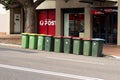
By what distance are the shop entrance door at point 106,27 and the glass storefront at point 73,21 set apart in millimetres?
1678

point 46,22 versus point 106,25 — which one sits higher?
point 46,22

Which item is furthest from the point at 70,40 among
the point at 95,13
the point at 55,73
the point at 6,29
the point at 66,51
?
the point at 6,29

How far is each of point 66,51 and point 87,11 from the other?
935 cm

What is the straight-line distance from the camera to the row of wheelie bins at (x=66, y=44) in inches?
858

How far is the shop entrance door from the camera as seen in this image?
30.5 meters

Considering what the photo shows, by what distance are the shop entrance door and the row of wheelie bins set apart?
316 inches

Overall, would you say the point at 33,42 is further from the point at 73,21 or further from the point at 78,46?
the point at 73,21

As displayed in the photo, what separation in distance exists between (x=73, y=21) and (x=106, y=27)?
3862mm

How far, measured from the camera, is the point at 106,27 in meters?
31.0

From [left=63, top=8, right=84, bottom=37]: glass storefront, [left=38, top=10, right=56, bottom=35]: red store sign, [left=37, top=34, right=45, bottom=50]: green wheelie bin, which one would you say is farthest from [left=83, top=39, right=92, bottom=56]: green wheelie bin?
[left=38, top=10, right=56, bottom=35]: red store sign

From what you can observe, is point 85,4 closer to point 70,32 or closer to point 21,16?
point 70,32

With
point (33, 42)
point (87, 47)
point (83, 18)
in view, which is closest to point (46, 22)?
point (83, 18)

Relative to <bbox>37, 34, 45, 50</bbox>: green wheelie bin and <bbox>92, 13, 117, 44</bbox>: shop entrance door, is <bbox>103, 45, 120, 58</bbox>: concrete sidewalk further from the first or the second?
<bbox>92, 13, 117, 44</bbox>: shop entrance door

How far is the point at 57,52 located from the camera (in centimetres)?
2320
